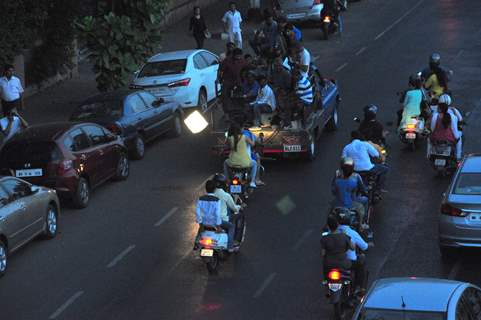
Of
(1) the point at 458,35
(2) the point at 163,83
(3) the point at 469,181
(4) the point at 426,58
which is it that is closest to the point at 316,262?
(3) the point at 469,181

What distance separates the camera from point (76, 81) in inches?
1380

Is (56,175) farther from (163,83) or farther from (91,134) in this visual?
(163,83)

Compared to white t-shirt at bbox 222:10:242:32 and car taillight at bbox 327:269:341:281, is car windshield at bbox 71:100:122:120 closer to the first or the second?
car taillight at bbox 327:269:341:281

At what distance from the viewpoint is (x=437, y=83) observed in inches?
958

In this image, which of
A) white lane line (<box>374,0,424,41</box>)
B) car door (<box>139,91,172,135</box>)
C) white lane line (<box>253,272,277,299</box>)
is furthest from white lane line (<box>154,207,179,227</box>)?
white lane line (<box>374,0,424,41</box>)

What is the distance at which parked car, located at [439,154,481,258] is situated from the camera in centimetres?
1534

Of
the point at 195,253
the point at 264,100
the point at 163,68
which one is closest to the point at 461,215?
the point at 195,253

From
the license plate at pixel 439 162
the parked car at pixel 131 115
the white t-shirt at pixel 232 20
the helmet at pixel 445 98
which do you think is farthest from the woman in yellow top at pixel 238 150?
the white t-shirt at pixel 232 20

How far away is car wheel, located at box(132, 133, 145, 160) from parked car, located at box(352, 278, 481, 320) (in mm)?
14003

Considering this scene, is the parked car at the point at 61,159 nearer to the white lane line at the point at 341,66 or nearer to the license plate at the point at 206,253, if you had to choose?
the license plate at the point at 206,253

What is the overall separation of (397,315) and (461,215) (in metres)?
5.68

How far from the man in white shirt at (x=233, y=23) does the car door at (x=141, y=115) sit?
11868mm

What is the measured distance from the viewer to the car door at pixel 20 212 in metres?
17.5

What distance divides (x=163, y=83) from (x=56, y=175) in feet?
27.2
